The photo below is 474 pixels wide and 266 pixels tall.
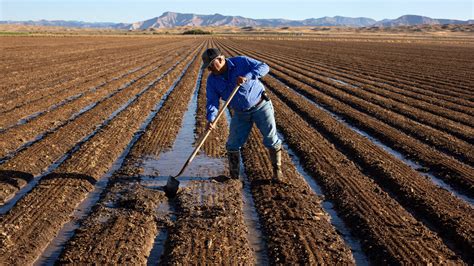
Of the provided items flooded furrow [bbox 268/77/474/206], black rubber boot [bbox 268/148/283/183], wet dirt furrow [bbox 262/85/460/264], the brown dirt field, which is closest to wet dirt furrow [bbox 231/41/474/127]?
the brown dirt field

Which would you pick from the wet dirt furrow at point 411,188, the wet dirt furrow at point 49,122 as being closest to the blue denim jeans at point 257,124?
the wet dirt furrow at point 411,188

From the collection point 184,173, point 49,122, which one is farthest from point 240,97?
point 49,122

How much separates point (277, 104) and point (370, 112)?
2512 mm

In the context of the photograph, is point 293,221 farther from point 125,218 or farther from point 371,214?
point 125,218

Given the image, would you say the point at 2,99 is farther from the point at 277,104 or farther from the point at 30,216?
the point at 30,216

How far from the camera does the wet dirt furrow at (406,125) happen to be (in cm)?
829

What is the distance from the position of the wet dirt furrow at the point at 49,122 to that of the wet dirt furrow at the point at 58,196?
1.19m

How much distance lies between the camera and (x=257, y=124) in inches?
239

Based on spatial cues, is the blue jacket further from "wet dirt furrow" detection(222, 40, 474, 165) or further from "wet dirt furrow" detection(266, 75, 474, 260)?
"wet dirt furrow" detection(222, 40, 474, 165)

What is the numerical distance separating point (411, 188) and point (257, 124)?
222 cm

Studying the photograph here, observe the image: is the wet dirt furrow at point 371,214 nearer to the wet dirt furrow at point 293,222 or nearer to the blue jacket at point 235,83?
the wet dirt furrow at point 293,222

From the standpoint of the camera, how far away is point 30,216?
517 centimetres

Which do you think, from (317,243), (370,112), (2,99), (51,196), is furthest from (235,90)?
(2,99)

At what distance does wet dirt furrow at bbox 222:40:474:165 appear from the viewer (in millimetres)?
8295
